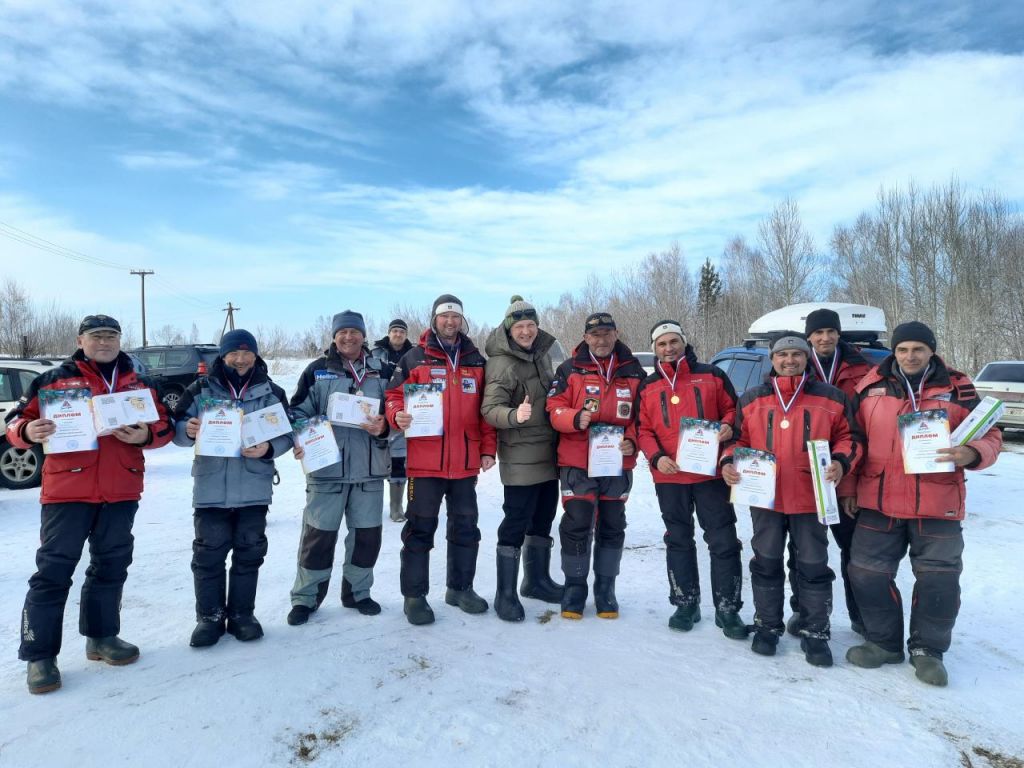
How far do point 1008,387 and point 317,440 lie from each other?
13235 millimetres

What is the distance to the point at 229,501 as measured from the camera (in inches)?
133

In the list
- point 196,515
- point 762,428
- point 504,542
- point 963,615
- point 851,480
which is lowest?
point 963,615

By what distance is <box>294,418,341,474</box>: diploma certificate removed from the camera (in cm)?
361

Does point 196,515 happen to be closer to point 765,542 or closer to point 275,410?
point 275,410

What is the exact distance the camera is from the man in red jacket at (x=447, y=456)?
3.74 metres

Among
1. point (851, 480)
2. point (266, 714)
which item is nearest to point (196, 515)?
point (266, 714)

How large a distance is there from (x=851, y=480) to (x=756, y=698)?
128cm

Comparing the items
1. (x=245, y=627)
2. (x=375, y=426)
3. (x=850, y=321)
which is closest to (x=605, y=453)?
(x=375, y=426)

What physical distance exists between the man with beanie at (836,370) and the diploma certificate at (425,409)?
2.21m

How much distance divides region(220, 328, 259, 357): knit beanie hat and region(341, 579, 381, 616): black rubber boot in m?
1.58

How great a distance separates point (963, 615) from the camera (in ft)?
12.5

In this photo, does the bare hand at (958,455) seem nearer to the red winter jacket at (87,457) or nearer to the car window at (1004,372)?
the red winter jacket at (87,457)

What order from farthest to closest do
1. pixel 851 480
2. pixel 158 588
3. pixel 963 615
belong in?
pixel 158 588 < pixel 963 615 < pixel 851 480

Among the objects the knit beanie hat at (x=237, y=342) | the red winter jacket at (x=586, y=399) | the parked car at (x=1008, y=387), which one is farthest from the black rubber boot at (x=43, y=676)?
the parked car at (x=1008, y=387)
